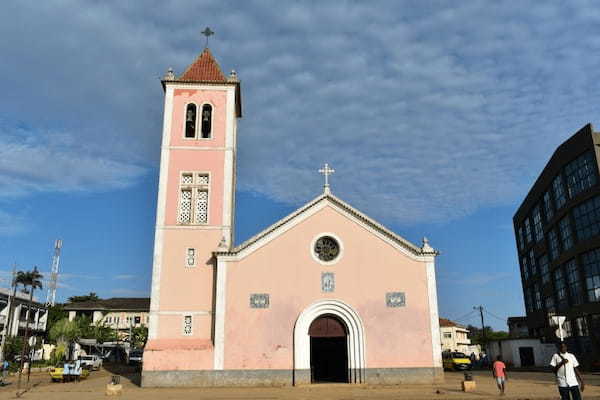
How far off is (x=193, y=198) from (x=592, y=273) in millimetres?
33248

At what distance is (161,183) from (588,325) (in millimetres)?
35856

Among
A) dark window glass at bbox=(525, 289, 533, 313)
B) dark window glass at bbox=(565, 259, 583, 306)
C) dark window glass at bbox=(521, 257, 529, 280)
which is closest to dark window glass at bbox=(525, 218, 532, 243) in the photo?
dark window glass at bbox=(521, 257, 529, 280)

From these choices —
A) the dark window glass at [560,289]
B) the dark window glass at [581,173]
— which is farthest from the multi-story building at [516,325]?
the dark window glass at [581,173]

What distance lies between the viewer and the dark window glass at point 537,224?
53828 millimetres

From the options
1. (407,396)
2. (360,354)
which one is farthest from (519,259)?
(407,396)

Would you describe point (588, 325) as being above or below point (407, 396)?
above

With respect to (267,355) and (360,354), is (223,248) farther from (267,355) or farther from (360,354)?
(360,354)

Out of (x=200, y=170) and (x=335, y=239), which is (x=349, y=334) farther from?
(x=200, y=170)

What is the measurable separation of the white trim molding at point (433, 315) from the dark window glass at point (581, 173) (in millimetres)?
22147

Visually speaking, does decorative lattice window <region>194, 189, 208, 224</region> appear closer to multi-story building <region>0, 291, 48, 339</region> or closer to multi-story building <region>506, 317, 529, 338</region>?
multi-story building <region>0, 291, 48, 339</region>

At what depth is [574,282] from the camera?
43.6 m

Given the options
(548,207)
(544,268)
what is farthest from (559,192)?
(544,268)

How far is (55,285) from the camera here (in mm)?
80375

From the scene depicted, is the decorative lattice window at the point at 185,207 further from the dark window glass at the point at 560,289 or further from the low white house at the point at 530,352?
the dark window glass at the point at 560,289
